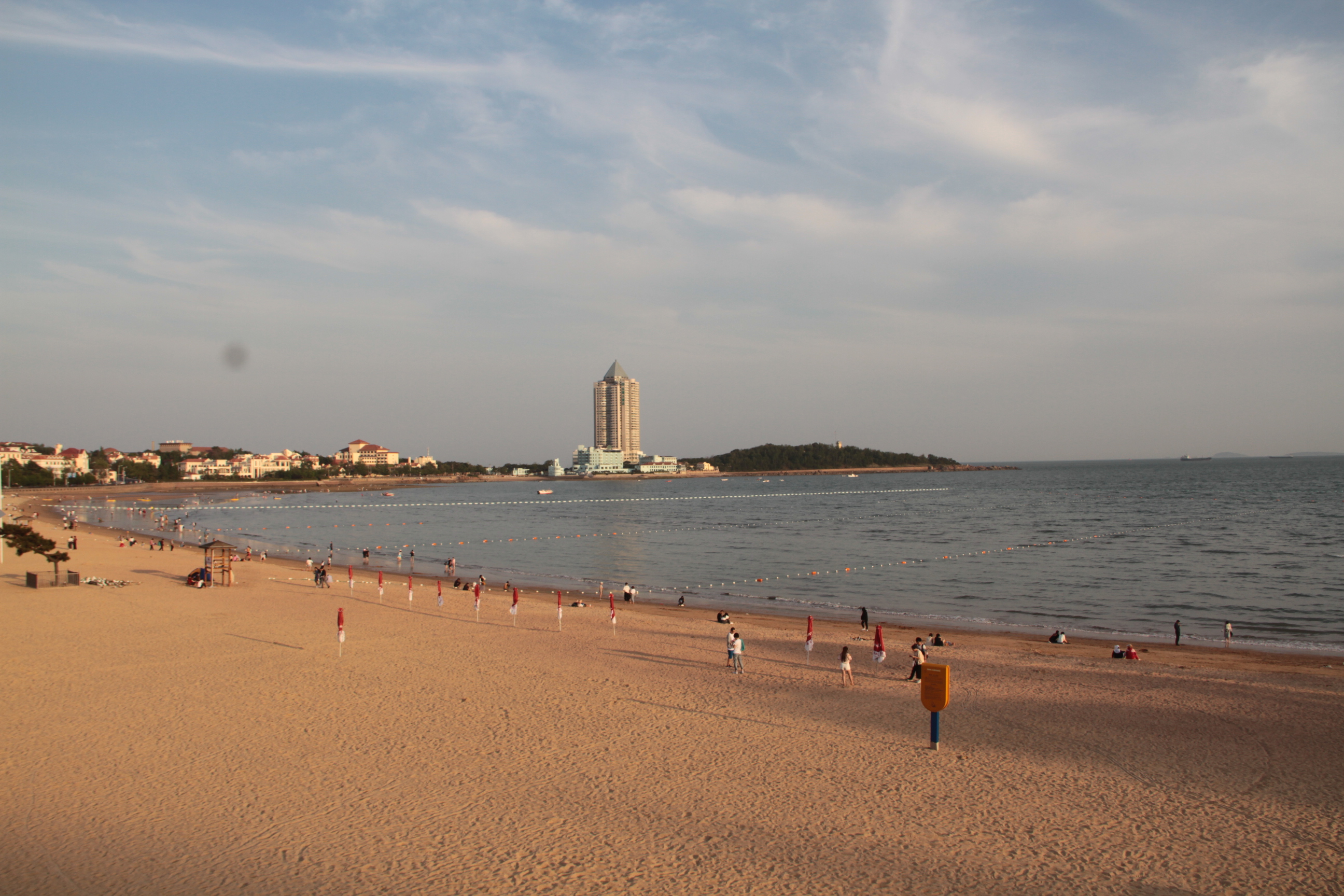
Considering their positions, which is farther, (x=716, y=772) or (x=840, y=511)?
(x=840, y=511)

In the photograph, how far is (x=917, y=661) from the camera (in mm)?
16781

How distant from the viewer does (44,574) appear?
26969 millimetres

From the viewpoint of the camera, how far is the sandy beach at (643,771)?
8.15 metres

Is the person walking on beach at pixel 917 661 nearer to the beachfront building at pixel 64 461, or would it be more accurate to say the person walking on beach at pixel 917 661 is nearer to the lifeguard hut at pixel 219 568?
the lifeguard hut at pixel 219 568

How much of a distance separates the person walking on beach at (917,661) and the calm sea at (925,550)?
29.8 ft

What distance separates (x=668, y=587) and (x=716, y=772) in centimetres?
2357

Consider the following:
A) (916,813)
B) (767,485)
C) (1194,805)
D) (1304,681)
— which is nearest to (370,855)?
(916,813)

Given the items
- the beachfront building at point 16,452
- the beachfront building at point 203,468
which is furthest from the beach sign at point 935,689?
the beachfront building at point 203,468

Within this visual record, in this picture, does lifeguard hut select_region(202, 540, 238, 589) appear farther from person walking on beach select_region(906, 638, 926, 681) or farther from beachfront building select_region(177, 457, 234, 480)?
beachfront building select_region(177, 457, 234, 480)

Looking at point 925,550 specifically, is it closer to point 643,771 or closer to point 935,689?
point 935,689

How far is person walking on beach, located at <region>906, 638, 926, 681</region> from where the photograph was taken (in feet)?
53.5

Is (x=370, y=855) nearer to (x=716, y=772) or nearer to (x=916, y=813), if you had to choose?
(x=716, y=772)

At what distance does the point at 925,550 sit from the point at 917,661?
31.9 m

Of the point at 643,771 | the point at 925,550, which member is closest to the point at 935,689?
the point at 643,771
